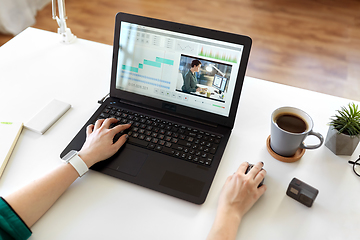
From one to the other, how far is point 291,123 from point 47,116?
74 cm

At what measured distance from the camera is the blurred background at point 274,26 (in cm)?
235

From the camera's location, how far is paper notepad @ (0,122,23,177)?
88 centimetres

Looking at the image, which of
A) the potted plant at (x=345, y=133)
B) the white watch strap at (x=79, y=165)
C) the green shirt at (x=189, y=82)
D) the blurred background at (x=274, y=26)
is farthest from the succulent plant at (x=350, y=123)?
the blurred background at (x=274, y=26)

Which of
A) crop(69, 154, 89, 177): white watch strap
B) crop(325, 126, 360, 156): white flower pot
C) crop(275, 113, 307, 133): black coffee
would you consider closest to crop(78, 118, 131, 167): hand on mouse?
crop(69, 154, 89, 177): white watch strap

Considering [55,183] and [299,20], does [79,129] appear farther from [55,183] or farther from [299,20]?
[299,20]

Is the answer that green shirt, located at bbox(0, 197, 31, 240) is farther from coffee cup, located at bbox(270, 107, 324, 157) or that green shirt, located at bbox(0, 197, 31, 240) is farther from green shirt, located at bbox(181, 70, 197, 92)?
coffee cup, located at bbox(270, 107, 324, 157)

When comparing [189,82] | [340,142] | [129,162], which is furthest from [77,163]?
[340,142]

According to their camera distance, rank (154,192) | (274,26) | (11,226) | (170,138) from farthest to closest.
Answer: (274,26), (170,138), (154,192), (11,226)

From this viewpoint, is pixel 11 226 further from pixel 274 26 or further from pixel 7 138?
pixel 274 26

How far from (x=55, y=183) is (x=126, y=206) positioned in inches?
7.3

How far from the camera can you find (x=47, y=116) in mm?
1016

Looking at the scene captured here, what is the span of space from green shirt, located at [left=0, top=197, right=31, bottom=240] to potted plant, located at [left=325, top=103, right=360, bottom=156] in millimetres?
818

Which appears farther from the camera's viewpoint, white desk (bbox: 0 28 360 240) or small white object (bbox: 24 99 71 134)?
small white object (bbox: 24 99 71 134)

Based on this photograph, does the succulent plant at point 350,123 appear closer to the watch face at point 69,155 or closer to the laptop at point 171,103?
the laptop at point 171,103
